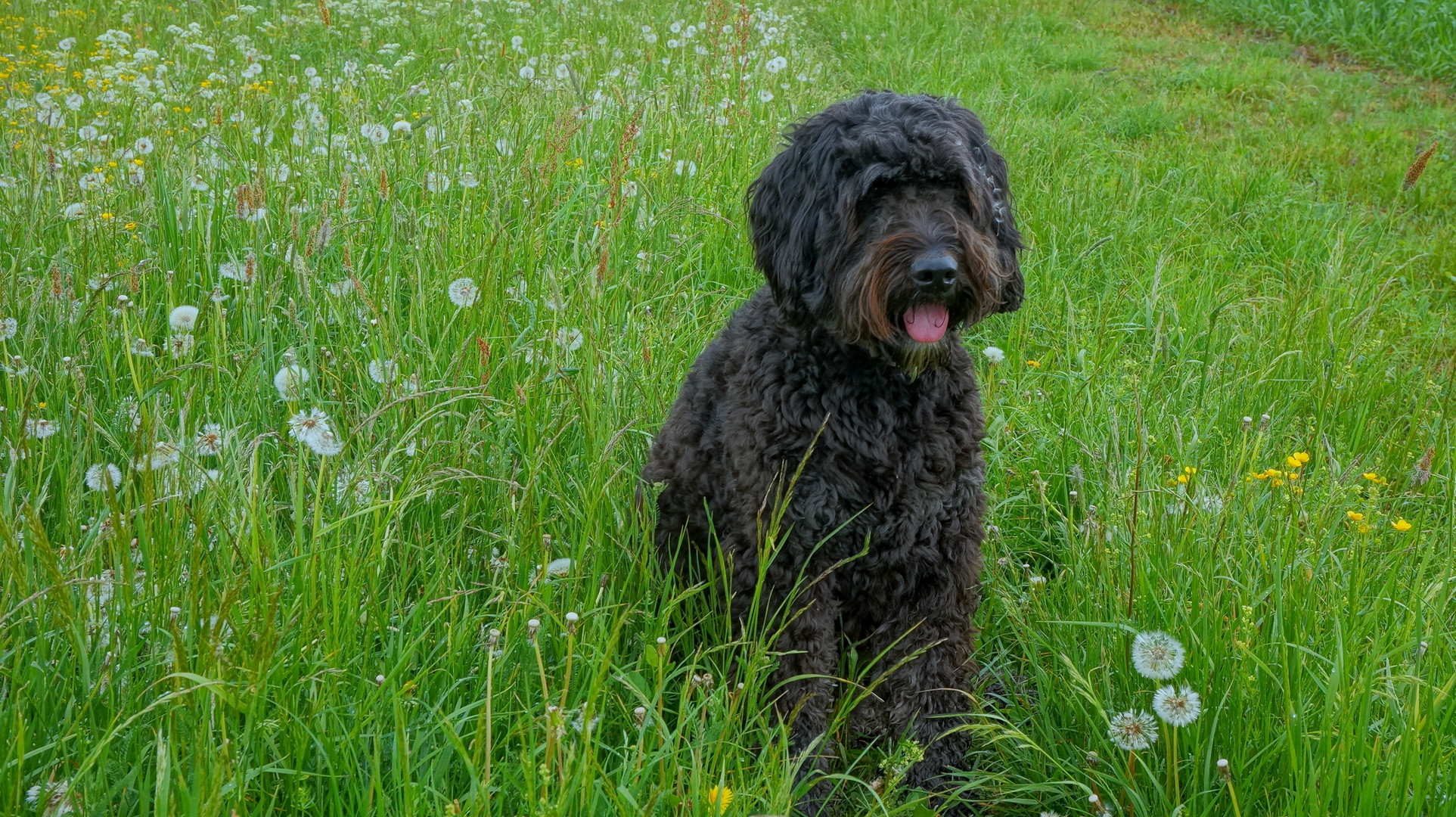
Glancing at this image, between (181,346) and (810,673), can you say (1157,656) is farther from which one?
(181,346)

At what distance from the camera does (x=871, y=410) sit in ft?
9.32

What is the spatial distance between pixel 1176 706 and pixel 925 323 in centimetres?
115

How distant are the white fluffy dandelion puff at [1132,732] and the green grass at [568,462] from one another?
0.07 m

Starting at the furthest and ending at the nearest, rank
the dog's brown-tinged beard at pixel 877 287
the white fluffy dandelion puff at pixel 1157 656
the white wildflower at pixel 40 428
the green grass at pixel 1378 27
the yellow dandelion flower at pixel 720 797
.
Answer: the green grass at pixel 1378 27 → the dog's brown-tinged beard at pixel 877 287 → the white wildflower at pixel 40 428 → the white fluffy dandelion puff at pixel 1157 656 → the yellow dandelion flower at pixel 720 797

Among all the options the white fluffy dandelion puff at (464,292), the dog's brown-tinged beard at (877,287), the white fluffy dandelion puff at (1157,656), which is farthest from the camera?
the white fluffy dandelion puff at (464,292)

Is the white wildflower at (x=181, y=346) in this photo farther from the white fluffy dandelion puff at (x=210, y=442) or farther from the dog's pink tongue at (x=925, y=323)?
the dog's pink tongue at (x=925, y=323)

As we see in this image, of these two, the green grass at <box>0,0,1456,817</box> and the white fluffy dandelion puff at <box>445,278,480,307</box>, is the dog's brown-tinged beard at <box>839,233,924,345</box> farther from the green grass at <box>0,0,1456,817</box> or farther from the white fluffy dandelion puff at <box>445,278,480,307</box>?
the white fluffy dandelion puff at <box>445,278,480,307</box>

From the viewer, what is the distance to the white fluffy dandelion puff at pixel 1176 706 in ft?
6.56

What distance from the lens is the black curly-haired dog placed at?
2768 millimetres

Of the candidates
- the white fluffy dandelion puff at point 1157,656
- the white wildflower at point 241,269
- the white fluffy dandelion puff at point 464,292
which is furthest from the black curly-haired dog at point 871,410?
the white wildflower at point 241,269

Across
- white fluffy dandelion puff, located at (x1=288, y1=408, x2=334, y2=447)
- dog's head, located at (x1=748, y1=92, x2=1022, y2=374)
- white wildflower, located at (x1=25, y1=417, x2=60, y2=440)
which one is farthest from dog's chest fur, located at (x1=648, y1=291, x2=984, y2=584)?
white wildflower, located at (x1=25, y1=417, x2=60, y2=440)

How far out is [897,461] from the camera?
2807 millimetres

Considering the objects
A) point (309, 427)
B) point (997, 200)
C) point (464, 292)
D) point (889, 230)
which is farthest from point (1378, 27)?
point (309, 427)

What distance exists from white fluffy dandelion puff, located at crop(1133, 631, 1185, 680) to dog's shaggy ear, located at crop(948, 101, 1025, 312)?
3.71 ft
